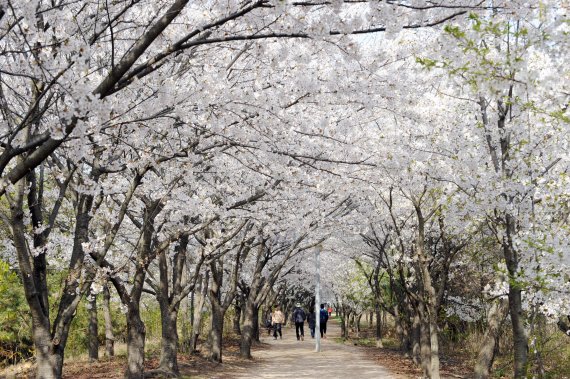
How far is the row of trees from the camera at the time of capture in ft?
15.4

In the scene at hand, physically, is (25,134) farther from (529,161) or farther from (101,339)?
(101,339)

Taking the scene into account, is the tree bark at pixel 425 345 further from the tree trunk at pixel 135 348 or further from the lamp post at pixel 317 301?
the lamp post at pixel 317 301

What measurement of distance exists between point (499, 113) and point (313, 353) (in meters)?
14.5

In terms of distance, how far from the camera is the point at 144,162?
7.66 metres

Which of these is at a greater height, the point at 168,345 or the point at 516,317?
the point at 516,317

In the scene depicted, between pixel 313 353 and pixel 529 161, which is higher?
pixel 529 161

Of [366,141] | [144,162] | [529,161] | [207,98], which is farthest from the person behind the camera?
[366,141]

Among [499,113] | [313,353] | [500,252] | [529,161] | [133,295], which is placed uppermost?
[499,113]

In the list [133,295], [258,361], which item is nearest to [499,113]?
[133,295]

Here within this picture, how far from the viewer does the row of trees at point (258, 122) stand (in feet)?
15.4

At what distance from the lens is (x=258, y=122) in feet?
26.3

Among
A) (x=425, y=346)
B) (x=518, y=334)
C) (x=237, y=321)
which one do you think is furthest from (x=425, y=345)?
(x=237, y=321)

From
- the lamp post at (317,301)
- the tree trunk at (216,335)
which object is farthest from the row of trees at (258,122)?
the lamp post at (317,301)

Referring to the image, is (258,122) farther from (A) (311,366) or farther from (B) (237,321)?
(B) (237,321)
